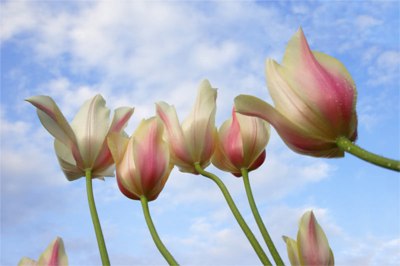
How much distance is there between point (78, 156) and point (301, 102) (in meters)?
0.36

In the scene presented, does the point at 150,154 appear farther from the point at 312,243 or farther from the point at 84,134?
the point at 312,243

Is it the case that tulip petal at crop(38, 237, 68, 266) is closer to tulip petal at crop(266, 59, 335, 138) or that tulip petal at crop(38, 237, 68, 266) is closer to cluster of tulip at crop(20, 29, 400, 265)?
cluster of tulip at crop(20, 29, 400, 265)

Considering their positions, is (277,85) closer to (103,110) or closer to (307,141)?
(307,141)

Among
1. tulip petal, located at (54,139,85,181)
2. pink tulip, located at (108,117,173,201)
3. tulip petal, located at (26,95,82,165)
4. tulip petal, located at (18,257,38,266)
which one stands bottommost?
tulip petal, located at (18,257,38,266)

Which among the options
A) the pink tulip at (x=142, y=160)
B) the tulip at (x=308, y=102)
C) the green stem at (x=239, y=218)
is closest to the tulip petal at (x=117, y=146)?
the pink tulip at (x=142, y=160)

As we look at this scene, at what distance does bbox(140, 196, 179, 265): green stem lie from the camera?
2.14ft

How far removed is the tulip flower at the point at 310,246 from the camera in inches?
26.5

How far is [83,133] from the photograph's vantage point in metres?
0.81

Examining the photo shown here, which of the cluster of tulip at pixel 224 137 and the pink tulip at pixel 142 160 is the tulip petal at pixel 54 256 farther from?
the pink tulip at pixel 142 160

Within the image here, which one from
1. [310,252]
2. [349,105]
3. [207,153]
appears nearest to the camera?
[349,105]

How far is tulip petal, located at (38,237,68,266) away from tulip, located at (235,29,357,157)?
29cm

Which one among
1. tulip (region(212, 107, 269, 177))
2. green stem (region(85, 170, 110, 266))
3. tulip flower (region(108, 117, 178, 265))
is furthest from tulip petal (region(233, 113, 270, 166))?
green stem (region(85, 170, 110, 266))

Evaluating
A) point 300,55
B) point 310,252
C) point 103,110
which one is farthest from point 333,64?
point 103,110

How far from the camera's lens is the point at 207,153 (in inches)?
31.5
